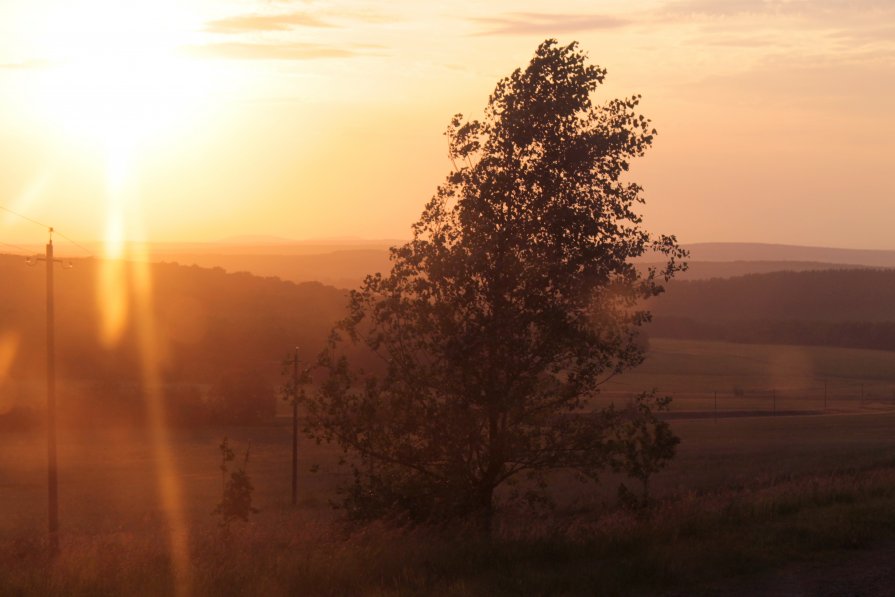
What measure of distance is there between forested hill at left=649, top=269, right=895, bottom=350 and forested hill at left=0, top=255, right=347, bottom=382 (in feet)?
142

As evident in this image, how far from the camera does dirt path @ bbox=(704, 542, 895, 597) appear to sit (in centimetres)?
944

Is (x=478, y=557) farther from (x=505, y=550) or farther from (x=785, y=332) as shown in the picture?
(x=785, y=332)

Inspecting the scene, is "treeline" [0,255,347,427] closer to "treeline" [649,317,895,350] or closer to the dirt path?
"treeline" [649,317,895,350]

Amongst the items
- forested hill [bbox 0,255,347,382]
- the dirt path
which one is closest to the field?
the dirt path

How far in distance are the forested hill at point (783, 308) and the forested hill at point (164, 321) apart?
142ft

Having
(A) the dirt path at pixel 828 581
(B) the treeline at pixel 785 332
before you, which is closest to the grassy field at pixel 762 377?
(B) the treeline at pixel 785 332

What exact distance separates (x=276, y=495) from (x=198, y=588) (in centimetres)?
2877

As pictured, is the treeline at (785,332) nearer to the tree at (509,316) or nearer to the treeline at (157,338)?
the treeline at (157,338)

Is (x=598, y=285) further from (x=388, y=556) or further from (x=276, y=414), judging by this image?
(x=276, y=414)

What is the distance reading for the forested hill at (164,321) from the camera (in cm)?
7919

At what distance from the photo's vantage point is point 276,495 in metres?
37.5

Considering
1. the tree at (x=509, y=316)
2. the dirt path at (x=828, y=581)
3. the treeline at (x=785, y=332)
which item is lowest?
the treeline at (x=785, y=332)

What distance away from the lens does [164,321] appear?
306ft

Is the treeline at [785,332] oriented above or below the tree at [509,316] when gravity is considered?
below
